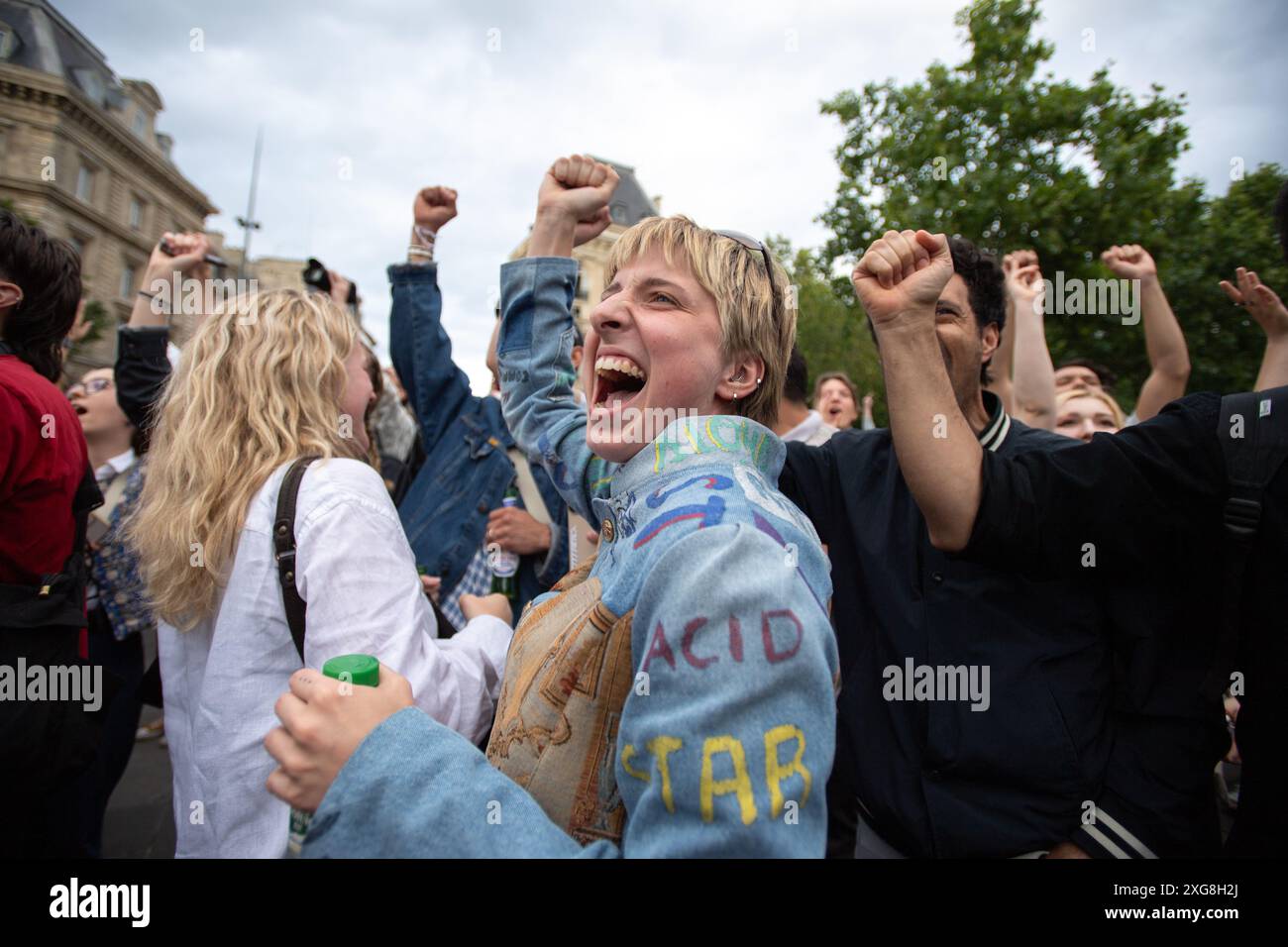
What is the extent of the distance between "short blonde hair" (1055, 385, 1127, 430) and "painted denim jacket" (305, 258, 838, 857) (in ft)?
12.3

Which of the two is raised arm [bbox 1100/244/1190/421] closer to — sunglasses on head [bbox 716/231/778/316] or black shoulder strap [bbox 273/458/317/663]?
sunglasses on head [bbox 716/231/778/316]

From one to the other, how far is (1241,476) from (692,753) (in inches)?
53.5

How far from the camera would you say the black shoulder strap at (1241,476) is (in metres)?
1.43

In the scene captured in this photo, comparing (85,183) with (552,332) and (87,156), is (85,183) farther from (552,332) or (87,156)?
(552,332)

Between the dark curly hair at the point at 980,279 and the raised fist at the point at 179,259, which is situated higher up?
the raised fist at the point at 179,259

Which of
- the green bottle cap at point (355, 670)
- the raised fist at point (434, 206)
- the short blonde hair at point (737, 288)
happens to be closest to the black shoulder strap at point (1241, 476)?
the short blonde hair at point (737, 288)

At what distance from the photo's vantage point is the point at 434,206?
2.83 m

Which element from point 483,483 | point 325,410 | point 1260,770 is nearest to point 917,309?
point 1260,770

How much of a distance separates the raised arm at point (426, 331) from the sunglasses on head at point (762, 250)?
1.62 meters

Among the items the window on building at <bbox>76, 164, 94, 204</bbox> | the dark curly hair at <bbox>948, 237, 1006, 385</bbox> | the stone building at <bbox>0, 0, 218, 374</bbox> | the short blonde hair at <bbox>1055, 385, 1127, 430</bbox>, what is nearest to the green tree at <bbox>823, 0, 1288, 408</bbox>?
the short blonde hair at <bbox>1055, 385, 1127, 430</bbox>

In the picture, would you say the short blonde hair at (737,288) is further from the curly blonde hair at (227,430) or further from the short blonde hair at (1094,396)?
the short blonde hair at (1094,396)

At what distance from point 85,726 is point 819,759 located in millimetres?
2248

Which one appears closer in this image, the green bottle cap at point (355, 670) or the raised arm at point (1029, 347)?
the green bottle cap at point (355, 670)

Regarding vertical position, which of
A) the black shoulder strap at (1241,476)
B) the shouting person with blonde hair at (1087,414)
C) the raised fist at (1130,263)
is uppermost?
the raised fist at (1130,263)
